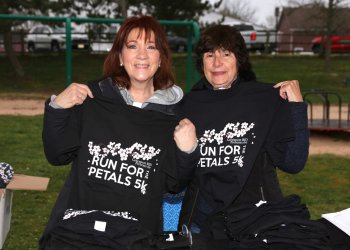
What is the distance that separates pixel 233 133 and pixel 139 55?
0.58 m

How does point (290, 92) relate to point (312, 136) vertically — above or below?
above

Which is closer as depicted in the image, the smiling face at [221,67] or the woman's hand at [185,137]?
the woman's hand at [185,137]

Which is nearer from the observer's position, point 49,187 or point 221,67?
point 221,67

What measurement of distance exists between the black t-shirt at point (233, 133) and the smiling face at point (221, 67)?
0.26 feet

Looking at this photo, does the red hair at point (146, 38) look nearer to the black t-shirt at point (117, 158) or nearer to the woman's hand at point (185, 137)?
the black t-shirt at point (117, 158)

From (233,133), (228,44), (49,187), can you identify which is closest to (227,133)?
(233,133)

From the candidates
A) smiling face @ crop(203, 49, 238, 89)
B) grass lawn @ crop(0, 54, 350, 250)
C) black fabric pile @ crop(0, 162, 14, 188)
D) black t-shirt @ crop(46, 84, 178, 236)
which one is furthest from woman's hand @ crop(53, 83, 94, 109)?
grass lawn @ crop(0, 54, 350, 250)

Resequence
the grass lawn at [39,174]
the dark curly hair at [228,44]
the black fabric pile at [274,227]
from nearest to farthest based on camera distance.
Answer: the black fabric pile at [274,227]
the dark curly hair at [228,44]
the grass lawn at [39,174]

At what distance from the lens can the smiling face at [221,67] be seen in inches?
135

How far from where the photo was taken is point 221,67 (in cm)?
343

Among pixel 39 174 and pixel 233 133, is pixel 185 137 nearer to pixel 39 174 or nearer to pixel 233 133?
pixel 233 133

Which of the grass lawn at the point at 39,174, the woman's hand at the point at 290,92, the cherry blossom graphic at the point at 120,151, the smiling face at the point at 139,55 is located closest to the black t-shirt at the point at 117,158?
the cherry blossom graphic at the point at 120,151

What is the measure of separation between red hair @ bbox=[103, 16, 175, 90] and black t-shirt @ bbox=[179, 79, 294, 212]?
171mm

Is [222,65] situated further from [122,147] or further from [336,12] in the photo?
[336,12]
